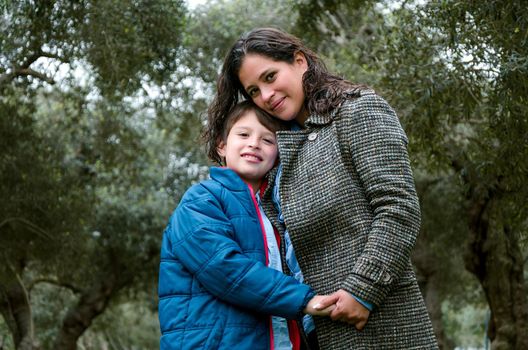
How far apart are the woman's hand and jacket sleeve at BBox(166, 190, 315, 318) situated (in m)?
0.08

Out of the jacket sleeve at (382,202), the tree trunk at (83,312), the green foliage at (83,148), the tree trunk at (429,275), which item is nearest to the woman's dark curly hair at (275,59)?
the jacket sleeve at (382,202)

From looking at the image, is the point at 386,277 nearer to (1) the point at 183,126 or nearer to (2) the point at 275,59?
(2) the point at 275,59

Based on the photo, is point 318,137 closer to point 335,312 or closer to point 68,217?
point 335,312

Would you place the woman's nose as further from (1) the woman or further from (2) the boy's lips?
(2) the boy's lips

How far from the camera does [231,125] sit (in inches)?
135

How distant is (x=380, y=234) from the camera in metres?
2.76

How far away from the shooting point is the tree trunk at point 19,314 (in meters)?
16.1

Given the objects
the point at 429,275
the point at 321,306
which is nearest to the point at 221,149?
the point at 321,306

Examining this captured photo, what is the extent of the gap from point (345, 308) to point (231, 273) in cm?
44

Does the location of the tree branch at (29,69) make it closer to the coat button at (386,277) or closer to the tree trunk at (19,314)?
the tree trunk at (19,314)

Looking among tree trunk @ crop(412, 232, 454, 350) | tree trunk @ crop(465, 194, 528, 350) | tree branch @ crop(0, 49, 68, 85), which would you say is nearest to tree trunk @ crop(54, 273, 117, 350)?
tree trunk @ crop(412, 232, 454, 350)

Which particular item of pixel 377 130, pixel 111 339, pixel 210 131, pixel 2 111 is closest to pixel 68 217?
pixel 2 111

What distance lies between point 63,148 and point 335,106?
11.3 m

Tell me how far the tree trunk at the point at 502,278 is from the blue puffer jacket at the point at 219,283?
8512 mm
